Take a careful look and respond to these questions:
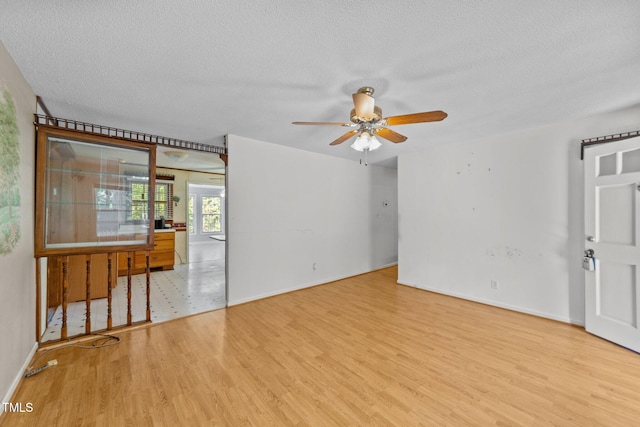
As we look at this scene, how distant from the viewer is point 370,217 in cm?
555

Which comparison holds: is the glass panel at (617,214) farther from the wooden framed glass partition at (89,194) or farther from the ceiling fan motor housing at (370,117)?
the wooden framed glass partition at (89,194)

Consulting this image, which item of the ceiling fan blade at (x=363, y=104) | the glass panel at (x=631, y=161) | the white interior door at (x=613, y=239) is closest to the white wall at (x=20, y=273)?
the ceiling fan blade at (x=363, y=104)

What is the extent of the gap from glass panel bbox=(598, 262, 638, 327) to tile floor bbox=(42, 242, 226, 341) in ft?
14.0

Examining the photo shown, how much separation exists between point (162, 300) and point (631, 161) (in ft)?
18.5

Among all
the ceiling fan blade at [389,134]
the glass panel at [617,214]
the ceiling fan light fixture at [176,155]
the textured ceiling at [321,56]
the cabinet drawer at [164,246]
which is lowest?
the cabinet drawer at [164,246]

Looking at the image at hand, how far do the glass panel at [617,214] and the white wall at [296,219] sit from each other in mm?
3387

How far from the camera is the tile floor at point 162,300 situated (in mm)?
2979

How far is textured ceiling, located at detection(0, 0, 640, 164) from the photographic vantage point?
1366 mm

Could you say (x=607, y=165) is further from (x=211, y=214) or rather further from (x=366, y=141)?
(x=211, y=214)

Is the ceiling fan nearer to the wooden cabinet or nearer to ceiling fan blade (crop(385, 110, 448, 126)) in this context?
ceiling fan blade (crop(385, 110, 448, 126))

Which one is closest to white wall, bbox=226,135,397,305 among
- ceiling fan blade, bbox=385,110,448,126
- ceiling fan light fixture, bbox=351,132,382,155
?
ceiling fan light fixture, bbox=351,132,382,155

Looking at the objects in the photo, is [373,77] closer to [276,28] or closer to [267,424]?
[276,28]

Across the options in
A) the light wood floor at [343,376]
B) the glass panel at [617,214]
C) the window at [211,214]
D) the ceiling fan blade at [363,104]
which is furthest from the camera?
the window at [211,214]

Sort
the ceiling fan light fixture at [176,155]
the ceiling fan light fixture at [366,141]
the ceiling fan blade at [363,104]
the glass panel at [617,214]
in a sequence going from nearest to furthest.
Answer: the ceiling fan blade at [363,104] → the ceiling fan light fixture at [366,141] → the glass panel at [617,214] → the ceiling fan light fixture at [176,155]
